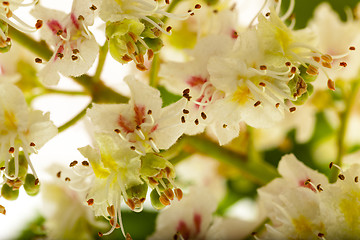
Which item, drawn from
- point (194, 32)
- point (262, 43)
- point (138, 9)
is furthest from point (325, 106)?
point (138, 9)

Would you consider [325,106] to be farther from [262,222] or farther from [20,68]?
[20,68]

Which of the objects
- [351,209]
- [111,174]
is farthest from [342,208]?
[111,174]

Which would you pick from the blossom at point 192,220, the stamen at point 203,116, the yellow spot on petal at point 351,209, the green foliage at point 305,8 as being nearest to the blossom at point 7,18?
the stamen at point 203,116

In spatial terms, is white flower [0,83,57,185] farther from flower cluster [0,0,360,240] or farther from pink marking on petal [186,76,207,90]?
pink marking on petal [186,76,207,90]

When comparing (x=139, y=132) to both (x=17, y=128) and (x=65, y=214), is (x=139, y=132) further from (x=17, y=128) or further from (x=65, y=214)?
(x=65, y=214)

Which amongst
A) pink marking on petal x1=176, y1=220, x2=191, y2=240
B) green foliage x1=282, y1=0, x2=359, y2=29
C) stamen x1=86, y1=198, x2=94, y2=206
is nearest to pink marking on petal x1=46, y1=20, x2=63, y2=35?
stamen x1=86, y1=198, x2=94, y2=206

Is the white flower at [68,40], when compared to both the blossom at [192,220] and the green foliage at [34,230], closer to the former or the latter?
the blossom at [192,220]
